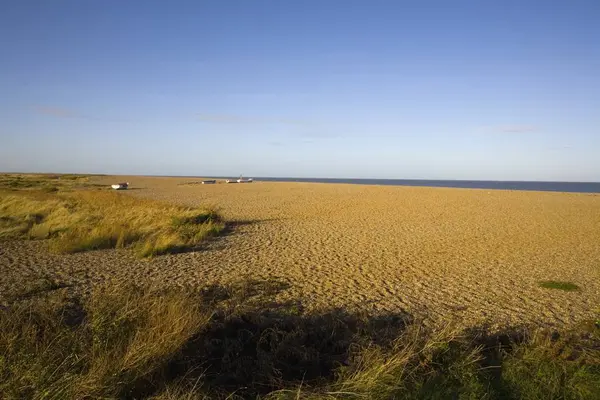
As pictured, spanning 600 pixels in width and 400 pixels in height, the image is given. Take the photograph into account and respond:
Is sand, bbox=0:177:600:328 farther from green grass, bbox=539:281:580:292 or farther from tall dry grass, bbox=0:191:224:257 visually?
tall dry grass, bbox=0:191:224:257

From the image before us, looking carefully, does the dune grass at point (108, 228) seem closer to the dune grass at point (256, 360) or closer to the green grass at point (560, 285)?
the dune grass at point (256, 360)

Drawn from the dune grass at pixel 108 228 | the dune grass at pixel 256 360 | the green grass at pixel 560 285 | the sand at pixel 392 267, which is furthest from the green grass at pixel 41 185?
the green grass at pixel 560 285

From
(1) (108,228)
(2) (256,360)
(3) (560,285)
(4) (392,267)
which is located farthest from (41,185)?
(3) (560,285)

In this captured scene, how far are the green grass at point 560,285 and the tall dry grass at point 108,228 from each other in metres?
9.30

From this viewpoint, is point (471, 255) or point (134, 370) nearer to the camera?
point (134, 370)

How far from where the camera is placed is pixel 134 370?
348cm

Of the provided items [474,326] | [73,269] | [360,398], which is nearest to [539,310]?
[474,326]

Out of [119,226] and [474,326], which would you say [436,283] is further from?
[119,226]

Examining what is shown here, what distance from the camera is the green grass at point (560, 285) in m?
7.95

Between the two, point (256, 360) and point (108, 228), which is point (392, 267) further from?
point (108, 228)

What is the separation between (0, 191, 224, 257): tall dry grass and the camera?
11.0 m

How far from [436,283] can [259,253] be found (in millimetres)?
4962

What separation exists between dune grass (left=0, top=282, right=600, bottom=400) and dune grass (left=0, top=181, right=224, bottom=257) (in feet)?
19.9

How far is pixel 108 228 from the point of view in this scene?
12.4 meters
